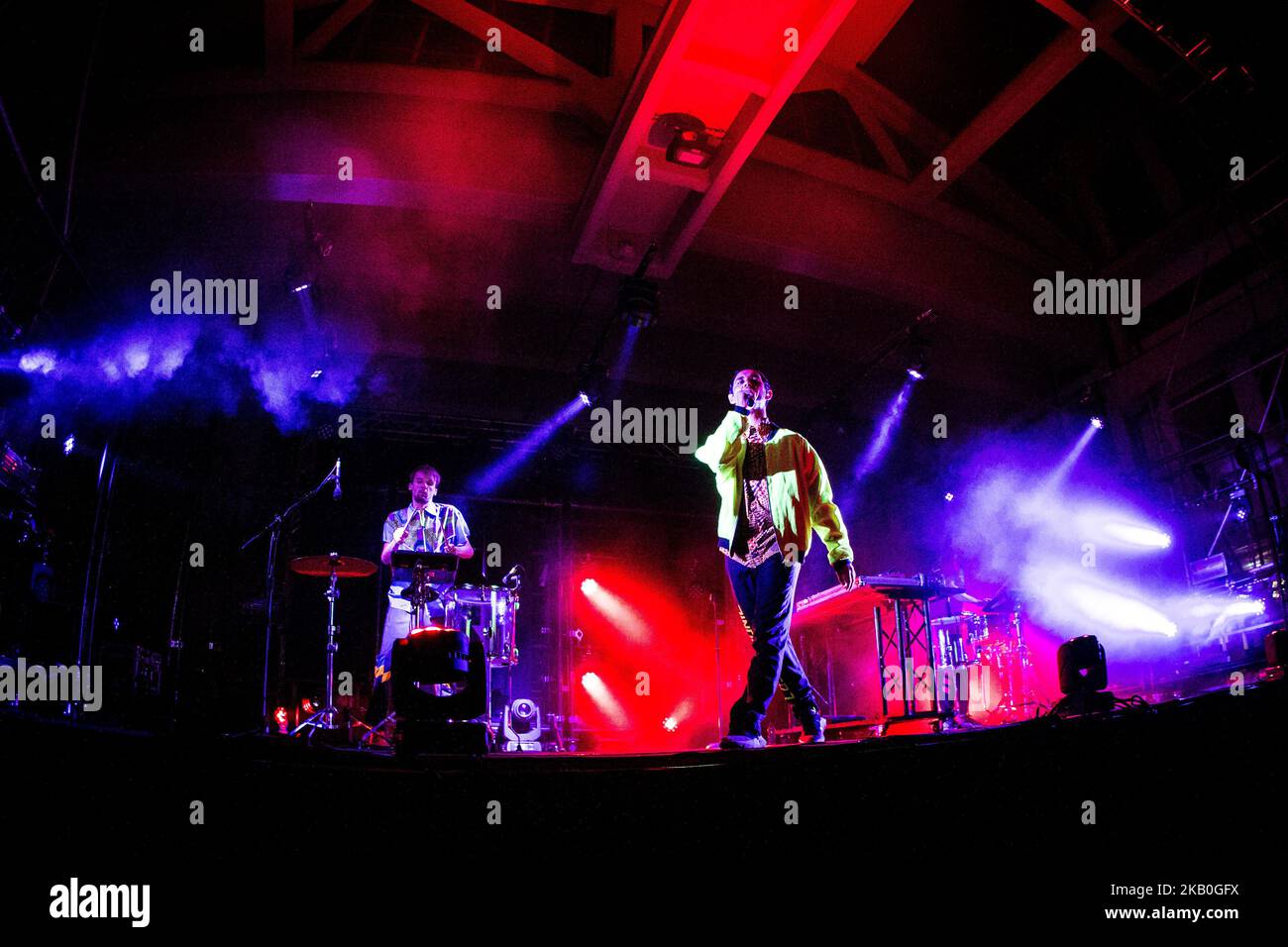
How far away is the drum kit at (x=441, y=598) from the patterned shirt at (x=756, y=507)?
1841mm

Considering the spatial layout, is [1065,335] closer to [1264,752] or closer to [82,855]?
[1264,752]

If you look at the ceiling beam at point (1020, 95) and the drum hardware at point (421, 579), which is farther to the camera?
the ceiling beam at point (1020, 95)

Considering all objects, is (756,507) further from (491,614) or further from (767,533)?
(491,614)

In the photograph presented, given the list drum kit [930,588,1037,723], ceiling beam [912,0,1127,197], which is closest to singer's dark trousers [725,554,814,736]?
drum kit [930,588,1037,723]

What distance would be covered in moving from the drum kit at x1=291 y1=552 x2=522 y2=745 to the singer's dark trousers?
1.71 m

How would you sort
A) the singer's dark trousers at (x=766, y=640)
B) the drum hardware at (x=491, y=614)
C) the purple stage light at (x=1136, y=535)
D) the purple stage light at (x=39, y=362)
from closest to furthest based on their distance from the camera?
the singer's dark trousers at (x=766, y=640), the purple stage light at (x=39, y=362), the drum hardware at (x=491, y=614), the purple stage light at (x=1136, y=535)

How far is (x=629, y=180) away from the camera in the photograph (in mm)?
7773

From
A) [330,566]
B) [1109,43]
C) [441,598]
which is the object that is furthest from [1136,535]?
[330,566]

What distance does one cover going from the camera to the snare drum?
733 centimetres

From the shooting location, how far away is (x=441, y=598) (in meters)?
6.98

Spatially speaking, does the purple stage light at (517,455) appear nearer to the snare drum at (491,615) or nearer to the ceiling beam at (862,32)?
the snare drum at (491,615)

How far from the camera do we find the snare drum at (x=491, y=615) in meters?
7.33

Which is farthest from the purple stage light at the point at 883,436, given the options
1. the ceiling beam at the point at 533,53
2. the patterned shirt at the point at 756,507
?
the patterned shirt at the point at 756,507
